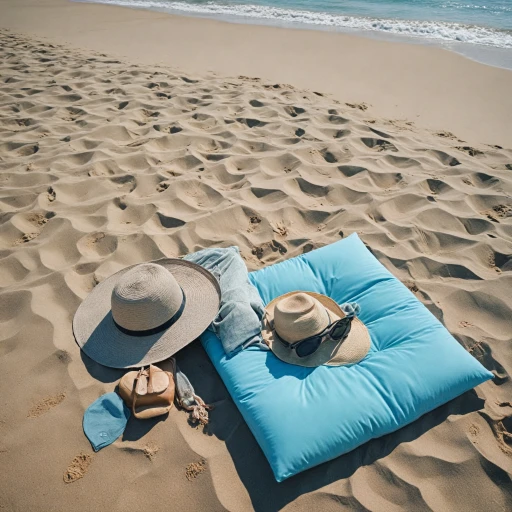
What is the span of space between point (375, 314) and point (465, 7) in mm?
12449

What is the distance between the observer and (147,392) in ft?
7.10

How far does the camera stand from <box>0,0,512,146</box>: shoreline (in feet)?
18.3

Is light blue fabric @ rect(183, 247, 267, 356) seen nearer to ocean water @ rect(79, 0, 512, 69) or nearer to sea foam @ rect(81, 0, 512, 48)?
ocean water @ rect(79, 0, 512, 69)

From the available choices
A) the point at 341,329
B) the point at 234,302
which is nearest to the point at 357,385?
the point at 341,329

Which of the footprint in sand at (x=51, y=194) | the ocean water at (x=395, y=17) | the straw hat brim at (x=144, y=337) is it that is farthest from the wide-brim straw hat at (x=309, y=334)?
the ocean water at (x=395, y=17)

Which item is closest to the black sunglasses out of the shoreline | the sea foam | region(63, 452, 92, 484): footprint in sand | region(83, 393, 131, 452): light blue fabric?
region(83, 393, 131, 452): light blue fabric

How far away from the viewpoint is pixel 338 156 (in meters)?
4.32

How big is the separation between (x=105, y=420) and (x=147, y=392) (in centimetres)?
28

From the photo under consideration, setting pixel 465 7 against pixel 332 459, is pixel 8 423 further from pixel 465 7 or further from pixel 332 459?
pixel 465 7

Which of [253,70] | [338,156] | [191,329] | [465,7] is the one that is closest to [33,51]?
[253,70]

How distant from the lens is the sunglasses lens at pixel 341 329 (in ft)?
7.57

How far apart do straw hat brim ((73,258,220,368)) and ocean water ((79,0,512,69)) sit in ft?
24.6

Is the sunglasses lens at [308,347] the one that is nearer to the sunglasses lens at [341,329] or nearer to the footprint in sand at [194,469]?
the sunglasses lens at [341,329]

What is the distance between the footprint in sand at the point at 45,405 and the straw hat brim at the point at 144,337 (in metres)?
0.28
